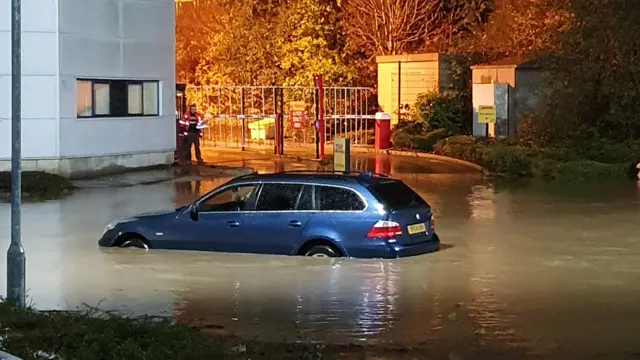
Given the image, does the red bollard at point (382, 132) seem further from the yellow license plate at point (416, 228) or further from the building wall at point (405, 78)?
the yellow license plate at point (416, 228)

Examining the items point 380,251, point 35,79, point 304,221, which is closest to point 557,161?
point 35,79

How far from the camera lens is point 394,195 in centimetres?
1526

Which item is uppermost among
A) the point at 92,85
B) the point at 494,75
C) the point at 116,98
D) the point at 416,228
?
the point at 494,75

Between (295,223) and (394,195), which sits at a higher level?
(394,195)

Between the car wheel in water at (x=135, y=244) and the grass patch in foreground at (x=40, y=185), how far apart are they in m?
8.43

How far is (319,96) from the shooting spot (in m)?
35.3

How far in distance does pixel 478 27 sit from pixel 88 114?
23038mm

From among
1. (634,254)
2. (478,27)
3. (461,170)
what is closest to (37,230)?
(634,254)

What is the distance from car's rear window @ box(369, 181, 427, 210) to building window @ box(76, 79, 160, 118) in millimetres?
15213

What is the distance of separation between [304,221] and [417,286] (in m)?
2.40

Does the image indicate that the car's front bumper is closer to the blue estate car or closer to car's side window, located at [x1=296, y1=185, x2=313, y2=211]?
the blue estate car

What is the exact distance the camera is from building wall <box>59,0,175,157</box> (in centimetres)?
2820

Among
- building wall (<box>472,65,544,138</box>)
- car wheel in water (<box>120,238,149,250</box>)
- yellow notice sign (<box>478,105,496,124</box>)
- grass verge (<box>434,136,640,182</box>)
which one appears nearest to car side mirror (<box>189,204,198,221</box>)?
car wheel in water (<box>120,238,149,250</box>)

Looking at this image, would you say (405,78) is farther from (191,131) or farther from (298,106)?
(191,131)
